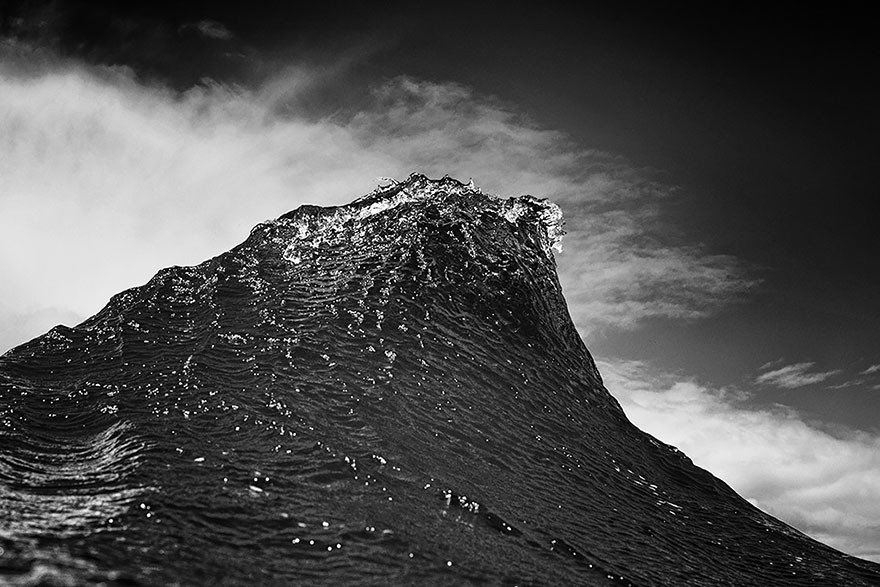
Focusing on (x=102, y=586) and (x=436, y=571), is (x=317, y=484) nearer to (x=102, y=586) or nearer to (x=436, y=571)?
(x=436, y=571)

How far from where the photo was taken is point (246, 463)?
21.0ft

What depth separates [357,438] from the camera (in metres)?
7.27

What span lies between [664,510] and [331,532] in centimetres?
493

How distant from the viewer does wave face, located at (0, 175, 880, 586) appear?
16.8 feet

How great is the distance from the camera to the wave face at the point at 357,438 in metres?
5.13

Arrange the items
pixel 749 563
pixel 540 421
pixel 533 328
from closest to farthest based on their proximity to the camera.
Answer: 1. pixel 749 563
2. pixel 540 421
3. pixel 533 328

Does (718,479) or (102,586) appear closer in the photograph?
(102,586)

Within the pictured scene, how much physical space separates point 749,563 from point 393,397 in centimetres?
439

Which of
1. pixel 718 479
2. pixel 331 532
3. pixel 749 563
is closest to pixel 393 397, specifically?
pixel 331 532

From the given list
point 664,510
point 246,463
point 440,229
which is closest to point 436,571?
point 246,463

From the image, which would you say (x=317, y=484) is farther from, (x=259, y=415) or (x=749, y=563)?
(x=749, y=563)

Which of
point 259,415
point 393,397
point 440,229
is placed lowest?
point 259,415

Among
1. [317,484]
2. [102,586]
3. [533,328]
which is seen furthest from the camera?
[533,328]

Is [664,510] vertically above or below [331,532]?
above
